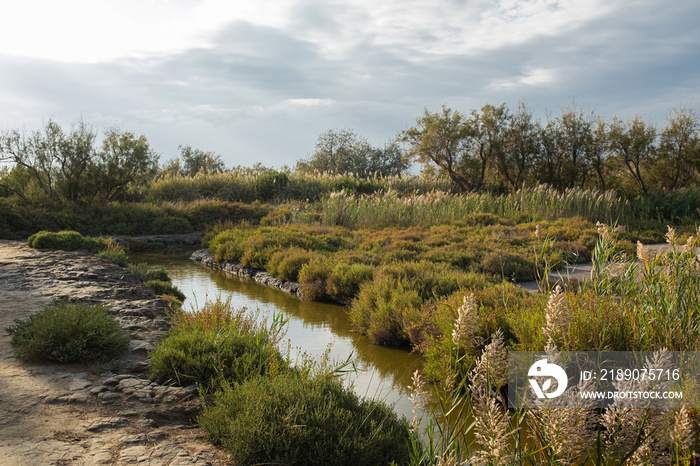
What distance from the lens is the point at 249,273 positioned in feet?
40.4

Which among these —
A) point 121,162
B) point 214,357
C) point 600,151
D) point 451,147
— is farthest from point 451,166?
point 214,357

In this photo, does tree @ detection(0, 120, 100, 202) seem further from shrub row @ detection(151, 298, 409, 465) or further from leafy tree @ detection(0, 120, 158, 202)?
shrub row @ detection(151, 298, 409, 465)

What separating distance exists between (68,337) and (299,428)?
2.93 meters

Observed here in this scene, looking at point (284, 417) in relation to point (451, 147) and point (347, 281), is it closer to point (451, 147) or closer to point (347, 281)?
point (347, 281)

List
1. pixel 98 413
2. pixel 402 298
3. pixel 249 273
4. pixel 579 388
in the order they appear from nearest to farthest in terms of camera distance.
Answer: pixel 579 388 < pixel 98 413 < pixel 402 298 < pixel 249 273

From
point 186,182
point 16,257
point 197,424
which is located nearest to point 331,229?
point 16,257

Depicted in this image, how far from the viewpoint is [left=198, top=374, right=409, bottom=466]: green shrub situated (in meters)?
3.11

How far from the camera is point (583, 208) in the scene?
56.1 ft

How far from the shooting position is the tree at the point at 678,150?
91.5 feet

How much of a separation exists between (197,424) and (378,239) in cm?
918

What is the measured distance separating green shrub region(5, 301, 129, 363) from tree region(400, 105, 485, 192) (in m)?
28.1

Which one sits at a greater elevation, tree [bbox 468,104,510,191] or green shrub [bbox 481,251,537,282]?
tree [bbox 468,104,510,191]

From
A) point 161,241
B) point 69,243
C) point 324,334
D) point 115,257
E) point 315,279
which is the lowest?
point 324,334

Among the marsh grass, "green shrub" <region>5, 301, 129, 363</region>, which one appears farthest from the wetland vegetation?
"green shrub" <region>5, 301, 129, 363</region>
